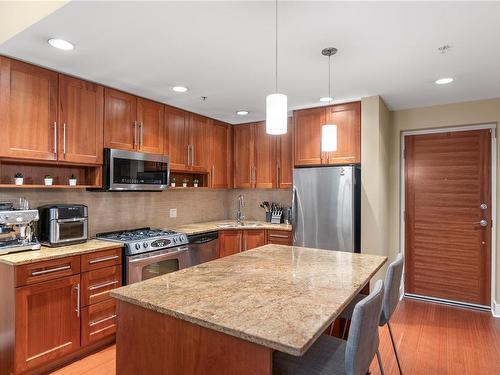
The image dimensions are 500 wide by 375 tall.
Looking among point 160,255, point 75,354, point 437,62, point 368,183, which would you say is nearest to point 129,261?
point 160,255

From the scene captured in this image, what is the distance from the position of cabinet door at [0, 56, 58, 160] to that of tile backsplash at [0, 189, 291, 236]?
1.44 feet

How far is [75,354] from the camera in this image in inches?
98.3

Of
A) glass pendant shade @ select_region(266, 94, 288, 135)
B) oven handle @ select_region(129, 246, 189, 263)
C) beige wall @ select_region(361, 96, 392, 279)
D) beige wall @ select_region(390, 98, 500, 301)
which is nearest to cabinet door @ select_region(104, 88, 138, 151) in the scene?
oven handle @ select_region(129, 246, 189, 263)

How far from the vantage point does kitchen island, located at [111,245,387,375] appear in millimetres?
1099

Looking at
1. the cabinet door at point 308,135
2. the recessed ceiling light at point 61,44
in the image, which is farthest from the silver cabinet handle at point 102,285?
the cabinet door at point 308,135

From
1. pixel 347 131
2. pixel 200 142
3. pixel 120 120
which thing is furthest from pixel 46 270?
pixel 347 131

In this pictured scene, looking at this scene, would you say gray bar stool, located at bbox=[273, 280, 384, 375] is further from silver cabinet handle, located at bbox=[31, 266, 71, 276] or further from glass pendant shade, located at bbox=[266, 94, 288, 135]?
silver cabinet handle, located at bbox=[31, 266, 71, 276]

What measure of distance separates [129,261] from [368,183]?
251cm

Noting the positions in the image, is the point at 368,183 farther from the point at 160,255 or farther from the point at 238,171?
the point at 160,255

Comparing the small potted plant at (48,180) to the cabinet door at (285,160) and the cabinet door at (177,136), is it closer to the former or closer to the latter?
the cabinet door at (177,136)

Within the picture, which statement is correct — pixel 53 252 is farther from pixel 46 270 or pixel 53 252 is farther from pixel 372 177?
pixel 372 177

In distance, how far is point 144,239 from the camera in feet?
9.77

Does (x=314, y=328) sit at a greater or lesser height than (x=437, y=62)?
lesser

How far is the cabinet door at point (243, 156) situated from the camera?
4484 mm
